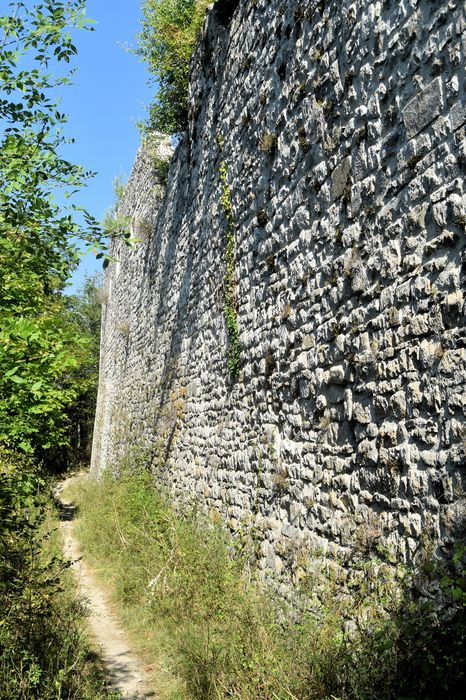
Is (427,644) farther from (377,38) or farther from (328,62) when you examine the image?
(328,62)

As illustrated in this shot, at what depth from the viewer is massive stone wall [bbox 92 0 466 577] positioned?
331 cm

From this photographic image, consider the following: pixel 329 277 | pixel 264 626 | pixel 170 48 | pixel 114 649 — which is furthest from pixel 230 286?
pixel 170 48

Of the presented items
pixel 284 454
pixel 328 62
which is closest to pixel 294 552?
pixel 284 454

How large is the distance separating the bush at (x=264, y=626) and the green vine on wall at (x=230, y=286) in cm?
180

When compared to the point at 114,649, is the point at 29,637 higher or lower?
higher

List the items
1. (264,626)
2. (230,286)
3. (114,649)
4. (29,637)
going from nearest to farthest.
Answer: (29,637), (264,626), (114,649), (230,286)

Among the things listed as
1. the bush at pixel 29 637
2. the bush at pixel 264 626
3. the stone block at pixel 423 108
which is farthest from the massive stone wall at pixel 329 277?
the bush at pixel 29 637

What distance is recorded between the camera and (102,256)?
4.52m

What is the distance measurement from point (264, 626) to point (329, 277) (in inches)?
100

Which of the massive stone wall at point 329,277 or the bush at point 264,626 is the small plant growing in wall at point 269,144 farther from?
the bush at point 264,626

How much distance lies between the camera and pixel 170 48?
35.2ft

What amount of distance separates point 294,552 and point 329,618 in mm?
991

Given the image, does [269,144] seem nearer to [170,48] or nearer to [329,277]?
[329,277]

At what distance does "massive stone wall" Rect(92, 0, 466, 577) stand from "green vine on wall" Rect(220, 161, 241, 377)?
0.10 meters
